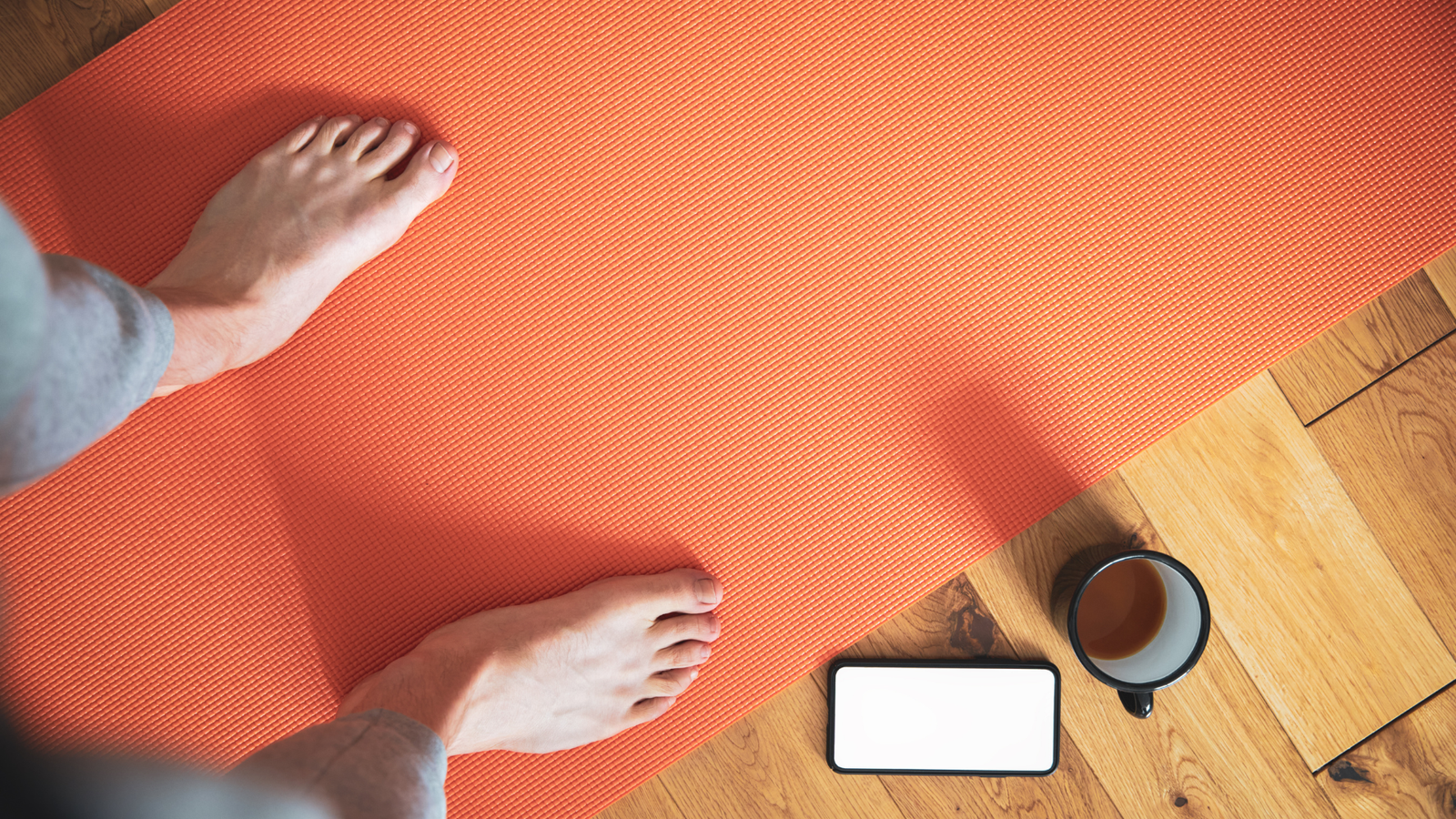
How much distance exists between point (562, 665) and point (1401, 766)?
0.80 meters

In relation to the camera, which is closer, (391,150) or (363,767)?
(363,767)

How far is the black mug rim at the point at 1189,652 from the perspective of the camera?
66 centimetres

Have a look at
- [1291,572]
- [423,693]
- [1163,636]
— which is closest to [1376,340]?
[1291,572]

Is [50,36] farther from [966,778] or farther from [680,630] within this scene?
[966,778]

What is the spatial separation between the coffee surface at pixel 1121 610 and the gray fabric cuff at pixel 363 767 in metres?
0.55

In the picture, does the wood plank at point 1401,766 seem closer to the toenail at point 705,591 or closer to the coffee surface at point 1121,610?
the coffee surface at point 1121,610

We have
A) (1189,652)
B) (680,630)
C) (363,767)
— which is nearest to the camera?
(363,767)

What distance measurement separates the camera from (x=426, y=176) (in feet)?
2.48

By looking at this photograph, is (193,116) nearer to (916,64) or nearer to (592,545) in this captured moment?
(592,545)

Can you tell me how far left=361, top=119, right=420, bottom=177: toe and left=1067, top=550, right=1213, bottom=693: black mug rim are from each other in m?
0.72

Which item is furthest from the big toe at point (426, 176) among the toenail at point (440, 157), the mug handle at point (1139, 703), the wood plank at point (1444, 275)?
the wood plank at point (1444, 275)

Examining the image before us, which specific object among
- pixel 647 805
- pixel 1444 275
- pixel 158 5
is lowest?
pixel 647 805

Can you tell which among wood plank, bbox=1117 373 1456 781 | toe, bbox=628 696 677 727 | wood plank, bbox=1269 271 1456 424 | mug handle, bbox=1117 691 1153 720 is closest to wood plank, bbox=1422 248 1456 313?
wood plank, bbox=1269 271 1456 424

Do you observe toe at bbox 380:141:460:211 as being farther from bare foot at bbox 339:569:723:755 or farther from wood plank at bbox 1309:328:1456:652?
wood plank at bbox 1309:328:1456:652
